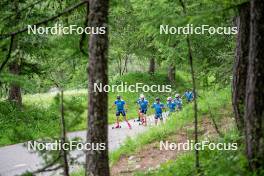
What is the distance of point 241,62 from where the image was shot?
10062 mm

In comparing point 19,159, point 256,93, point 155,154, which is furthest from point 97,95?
point 19,159

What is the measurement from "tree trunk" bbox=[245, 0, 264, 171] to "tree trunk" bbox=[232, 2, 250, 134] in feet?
4.68

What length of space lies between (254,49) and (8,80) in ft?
17.6

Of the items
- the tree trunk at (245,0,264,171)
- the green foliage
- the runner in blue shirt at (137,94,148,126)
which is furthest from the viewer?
the runner in blue shirt at (137,94,148,126)

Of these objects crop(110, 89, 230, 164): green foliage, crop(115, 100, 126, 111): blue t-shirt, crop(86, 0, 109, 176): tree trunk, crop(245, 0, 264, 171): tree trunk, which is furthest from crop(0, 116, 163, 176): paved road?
crop(245, 0, 264, 171): tree trunk

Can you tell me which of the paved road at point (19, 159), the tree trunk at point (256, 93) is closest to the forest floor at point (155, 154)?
the paved road at point (19, 159)

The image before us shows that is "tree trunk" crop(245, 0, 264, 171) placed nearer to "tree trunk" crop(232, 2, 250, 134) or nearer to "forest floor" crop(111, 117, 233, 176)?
"tree trunk" crop(232, 2, 250, 134)

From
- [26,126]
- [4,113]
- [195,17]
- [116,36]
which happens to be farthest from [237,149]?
[116,36]

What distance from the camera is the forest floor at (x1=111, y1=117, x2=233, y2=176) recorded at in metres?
12.6

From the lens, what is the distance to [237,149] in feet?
30.8

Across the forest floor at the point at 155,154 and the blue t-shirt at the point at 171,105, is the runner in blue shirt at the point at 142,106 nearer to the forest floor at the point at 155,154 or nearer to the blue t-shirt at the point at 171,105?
the blue t-shirt at the point at 171,105

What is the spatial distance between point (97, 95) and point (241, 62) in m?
3.17

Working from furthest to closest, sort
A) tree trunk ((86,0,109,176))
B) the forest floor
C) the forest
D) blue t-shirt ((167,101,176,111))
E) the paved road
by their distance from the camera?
blue t-shirt ((167,101,176,111))
the paved road
the forest floor
tree trunk ((86,0,109,176))
the forest

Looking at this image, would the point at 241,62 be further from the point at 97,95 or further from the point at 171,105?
the point at 171,105
